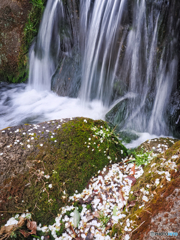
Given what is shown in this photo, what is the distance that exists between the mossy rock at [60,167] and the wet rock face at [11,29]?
5177 millimetres

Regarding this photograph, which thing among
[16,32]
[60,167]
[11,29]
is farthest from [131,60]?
[11,29]

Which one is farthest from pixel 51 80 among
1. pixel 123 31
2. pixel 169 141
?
pixel 169 141

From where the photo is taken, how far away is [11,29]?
6457 millimetres

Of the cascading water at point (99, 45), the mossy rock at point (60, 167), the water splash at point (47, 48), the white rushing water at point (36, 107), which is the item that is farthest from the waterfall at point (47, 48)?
the mossy rock at point (60, 167)

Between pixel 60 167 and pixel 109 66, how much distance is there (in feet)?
13.0

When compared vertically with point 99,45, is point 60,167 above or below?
below

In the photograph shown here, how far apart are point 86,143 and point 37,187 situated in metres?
1.05

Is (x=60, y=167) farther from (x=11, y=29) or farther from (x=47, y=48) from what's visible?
(x=11, y=29)

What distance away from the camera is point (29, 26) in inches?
257

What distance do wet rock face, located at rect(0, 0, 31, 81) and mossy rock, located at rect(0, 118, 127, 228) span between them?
17.0 ft

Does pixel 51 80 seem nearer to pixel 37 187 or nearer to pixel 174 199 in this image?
pixel 37 187

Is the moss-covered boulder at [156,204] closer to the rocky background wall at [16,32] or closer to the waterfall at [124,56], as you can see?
the waterfall at [124,56]

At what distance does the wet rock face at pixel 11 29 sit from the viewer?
626 centimetres

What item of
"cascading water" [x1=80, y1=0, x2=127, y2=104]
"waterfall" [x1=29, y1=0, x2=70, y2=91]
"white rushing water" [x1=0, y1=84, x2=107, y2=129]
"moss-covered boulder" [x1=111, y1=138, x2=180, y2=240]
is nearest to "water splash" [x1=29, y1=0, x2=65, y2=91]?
"waterfall" [x1=29, y1=0, x2=70, y2=91]
